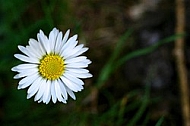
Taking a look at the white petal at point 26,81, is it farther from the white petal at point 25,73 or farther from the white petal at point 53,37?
the white petal at point 53,37

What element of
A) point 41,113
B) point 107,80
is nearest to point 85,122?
point 41,113

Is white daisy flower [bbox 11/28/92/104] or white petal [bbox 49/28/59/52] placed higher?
white petal [bbox 49/28/59/52]

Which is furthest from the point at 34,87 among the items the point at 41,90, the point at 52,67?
the point at 52,67

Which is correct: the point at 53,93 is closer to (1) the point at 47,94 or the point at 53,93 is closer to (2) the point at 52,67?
(1) the point at 47,94

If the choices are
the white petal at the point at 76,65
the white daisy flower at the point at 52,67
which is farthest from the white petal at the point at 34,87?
the white petal at the point at 76,65

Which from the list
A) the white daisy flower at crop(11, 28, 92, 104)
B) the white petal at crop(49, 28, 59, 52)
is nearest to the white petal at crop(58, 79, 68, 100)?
the white daisy flower at crop(11, 28, 92, 104)

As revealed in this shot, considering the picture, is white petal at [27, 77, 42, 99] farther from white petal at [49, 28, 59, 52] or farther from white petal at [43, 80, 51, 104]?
white petal at [49, 28, 59, 52]

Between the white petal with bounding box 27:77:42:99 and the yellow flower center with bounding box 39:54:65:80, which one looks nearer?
the white petal with bounding box 27:77:42:99

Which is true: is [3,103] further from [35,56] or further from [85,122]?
[35,56]

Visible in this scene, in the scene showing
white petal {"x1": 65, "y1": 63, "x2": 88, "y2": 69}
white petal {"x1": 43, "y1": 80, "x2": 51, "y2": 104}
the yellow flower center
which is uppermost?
the yellow flower center
